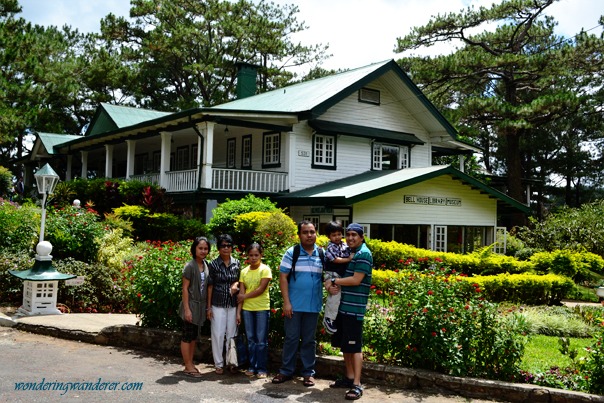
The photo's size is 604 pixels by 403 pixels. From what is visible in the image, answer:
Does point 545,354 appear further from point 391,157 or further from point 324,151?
point 391,157

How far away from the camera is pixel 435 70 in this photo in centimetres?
3083

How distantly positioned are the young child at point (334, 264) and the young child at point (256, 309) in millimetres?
912

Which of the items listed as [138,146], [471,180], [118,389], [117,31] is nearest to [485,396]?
[118,389]

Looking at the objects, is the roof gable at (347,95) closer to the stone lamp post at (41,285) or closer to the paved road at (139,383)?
the stone lamp post at (41,285)

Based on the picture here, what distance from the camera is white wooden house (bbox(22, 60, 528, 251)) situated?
19.9 m

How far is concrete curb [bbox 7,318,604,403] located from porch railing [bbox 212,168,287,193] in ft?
38.5

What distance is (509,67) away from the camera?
30344 millimetres

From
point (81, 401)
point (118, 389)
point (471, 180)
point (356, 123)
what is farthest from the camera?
point (356, 123)

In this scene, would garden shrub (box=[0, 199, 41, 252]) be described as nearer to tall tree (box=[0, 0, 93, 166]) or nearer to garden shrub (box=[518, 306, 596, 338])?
garden shrub (box=[518, 306, 596, 338])

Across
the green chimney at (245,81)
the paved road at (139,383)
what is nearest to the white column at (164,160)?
the green chimney at (245,81)

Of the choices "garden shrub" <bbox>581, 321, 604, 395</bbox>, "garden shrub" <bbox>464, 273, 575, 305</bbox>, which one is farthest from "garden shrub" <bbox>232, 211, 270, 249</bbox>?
"garden shrub" <bbox>581, 321, 604, 395</bbox>

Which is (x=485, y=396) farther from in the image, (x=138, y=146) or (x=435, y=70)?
(x=138, y=146)

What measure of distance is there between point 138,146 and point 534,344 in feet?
88.4

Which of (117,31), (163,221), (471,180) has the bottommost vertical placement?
(163,221)
